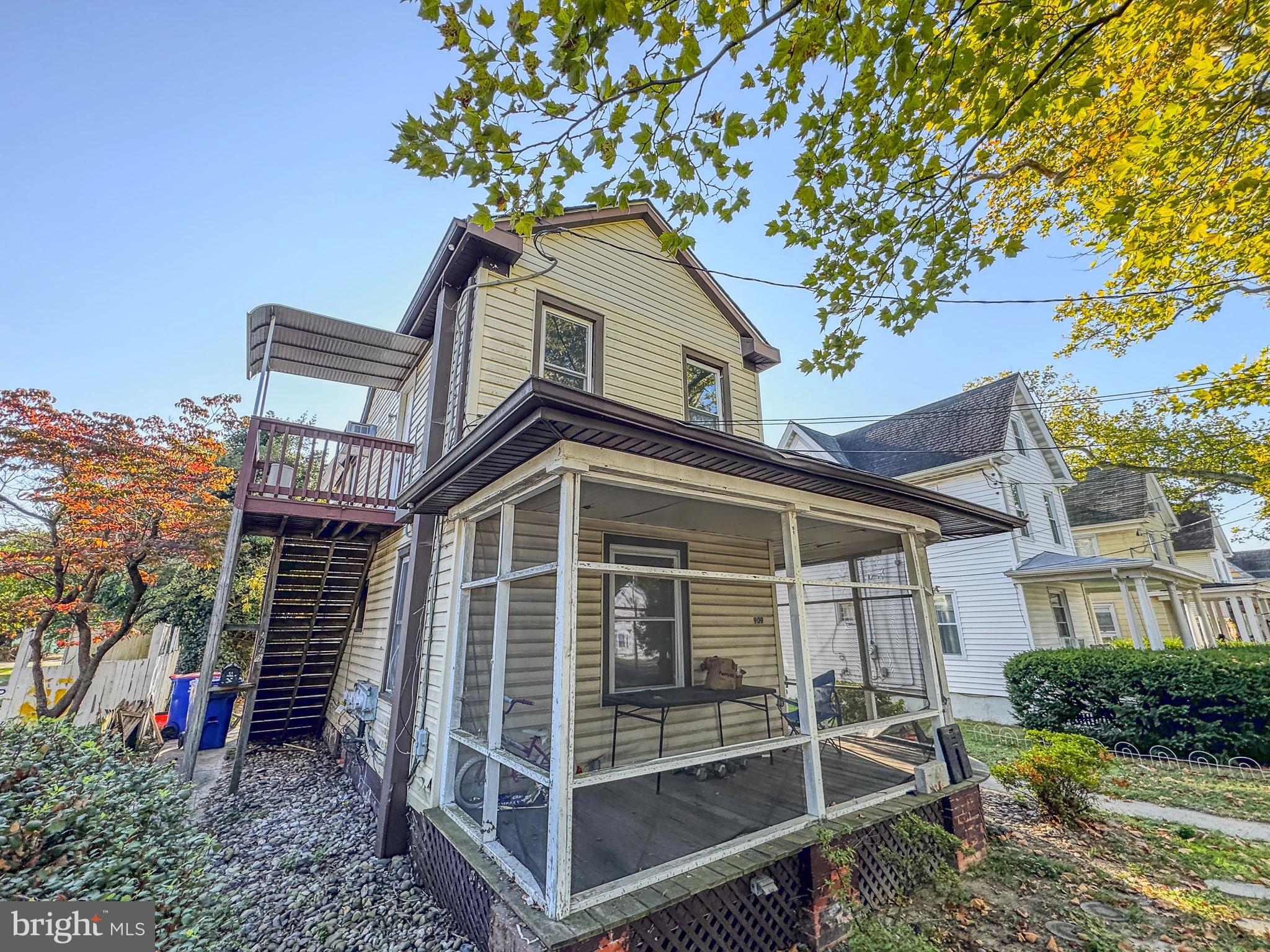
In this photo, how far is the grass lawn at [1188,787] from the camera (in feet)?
20.2

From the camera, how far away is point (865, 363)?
4.68m

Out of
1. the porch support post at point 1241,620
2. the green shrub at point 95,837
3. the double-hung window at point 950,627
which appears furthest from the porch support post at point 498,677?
the porch support post at point 1241,620

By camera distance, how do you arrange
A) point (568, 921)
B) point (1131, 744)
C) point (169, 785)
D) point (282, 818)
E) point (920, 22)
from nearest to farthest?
1. point (568, 921)
2. point (920, 22)
3. point (169, 785)
4. point (282, 818)
5. point (1131, 744)

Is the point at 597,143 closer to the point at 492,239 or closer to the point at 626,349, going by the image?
the point at 492,239

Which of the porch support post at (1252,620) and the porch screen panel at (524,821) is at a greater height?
the porch support post at (1252,620)

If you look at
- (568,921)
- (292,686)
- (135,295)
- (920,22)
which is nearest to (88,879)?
(568,921)

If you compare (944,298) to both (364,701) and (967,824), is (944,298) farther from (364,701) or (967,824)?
(364,701)

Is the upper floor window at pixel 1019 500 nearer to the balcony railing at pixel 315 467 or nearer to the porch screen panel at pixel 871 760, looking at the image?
the porch screen panel at pixel 871 760

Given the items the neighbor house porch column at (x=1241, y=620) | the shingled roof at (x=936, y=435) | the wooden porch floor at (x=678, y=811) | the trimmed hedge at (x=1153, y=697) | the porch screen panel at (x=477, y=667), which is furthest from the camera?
the neighbor house porch column at (x=1241, y=620)

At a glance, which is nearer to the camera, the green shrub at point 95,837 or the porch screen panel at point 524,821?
the green shrub at point 95,837

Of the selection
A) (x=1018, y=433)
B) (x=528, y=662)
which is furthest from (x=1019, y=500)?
(x=528, y=662)

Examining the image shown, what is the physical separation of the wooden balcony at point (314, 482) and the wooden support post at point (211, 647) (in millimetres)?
298

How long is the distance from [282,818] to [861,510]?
23.9ft

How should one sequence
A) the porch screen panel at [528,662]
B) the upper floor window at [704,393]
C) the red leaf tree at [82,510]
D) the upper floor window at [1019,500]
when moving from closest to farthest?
the porch screen panel at [528,662], the upper floor window at [704,393], the red leaf tree at [82,510], the upper floor window at [1019,500]
